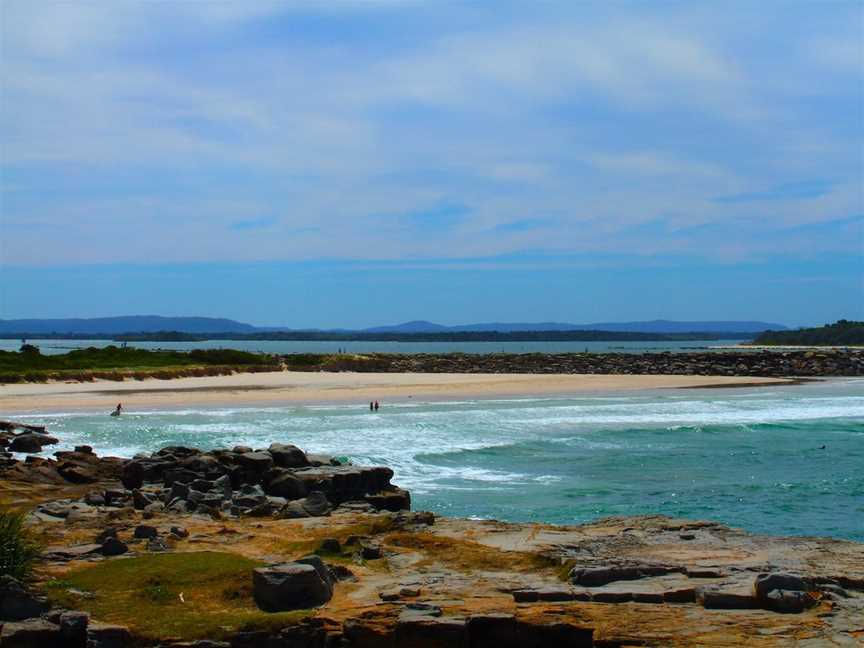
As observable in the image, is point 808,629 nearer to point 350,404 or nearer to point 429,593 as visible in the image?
point 429,593

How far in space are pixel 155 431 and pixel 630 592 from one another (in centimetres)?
2191

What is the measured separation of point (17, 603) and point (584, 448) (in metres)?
18.9

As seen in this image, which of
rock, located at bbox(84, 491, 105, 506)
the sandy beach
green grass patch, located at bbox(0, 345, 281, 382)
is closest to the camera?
rock, located at bbox(84, 491, 105, 506)

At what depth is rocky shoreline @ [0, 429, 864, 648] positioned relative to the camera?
783 centimetres

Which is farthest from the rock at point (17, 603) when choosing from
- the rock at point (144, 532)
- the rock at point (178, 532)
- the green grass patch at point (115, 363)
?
the green grass patch at point (115, 363)

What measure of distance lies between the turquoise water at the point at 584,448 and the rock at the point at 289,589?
24.4 feet

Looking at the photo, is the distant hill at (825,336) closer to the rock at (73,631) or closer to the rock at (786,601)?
the rock at (786,601)

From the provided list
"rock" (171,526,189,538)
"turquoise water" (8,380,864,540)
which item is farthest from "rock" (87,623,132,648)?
"turquoise water" (8,380,864,540)

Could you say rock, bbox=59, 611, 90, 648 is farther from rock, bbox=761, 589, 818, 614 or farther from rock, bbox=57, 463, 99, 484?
rock, bbox=57, 463, 99, 484

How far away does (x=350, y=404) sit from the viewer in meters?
38.8

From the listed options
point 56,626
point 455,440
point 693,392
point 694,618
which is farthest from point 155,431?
point 693,392

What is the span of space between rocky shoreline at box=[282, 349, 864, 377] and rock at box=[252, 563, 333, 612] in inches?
2092

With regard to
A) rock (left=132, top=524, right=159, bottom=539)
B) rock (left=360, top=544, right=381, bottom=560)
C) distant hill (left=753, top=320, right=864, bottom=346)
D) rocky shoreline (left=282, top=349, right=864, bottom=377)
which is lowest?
rock (left=360, top=544, right=381, bottom=560)

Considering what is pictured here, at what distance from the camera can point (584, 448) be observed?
25484 mm
